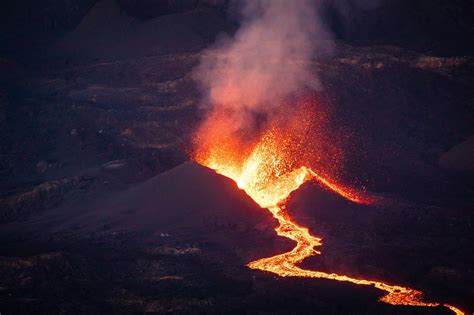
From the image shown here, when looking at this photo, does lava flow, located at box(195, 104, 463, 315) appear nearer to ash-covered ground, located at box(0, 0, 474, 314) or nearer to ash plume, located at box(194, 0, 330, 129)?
ash-covered ground, located at box(0, 0, 474, 314)

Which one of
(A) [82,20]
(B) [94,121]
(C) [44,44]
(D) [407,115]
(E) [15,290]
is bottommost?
(E) [15,290]

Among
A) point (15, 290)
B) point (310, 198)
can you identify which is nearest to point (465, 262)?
point (310, 198)

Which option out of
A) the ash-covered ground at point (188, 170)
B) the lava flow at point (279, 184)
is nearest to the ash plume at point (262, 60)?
the ash-covered ground at point (188, 170)

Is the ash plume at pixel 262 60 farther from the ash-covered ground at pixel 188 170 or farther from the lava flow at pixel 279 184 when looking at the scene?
the lava flow at pixel 279 184

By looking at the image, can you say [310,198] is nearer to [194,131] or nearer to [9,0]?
[194,131]

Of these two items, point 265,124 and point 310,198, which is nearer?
point 310,198

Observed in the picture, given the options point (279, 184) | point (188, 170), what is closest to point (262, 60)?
point (279, 184)
